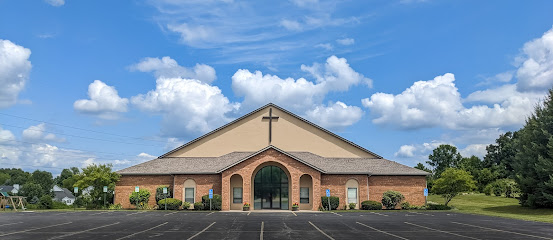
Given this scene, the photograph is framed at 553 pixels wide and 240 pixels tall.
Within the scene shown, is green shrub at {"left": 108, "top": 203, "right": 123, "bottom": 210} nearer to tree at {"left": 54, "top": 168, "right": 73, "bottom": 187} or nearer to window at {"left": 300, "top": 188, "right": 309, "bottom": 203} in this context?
window at {"left": 300, "top": 188, "right": 309, "bottom": 203}

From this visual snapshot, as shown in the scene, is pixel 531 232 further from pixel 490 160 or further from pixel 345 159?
pixel 490 160

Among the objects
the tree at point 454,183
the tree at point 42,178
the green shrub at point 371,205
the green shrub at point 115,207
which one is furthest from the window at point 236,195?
the tree at point 42,178

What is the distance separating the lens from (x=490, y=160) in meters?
96.1

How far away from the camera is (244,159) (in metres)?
44.1

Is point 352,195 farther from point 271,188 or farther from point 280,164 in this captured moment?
point 271,188

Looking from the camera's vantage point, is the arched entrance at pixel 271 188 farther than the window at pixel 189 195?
No

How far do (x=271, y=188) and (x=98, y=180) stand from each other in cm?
1787

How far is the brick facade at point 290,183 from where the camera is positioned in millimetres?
44250

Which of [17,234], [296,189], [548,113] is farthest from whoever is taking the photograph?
[296,189]

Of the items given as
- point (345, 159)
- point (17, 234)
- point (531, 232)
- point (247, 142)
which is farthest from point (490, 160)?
point (17, 234)

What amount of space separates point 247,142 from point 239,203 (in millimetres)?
8795

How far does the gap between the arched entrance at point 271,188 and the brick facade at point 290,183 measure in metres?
0.81

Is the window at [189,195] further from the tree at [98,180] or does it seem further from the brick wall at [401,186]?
the brick wall at [401,186]

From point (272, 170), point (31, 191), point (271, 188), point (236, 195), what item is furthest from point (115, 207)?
point (31, 191)
